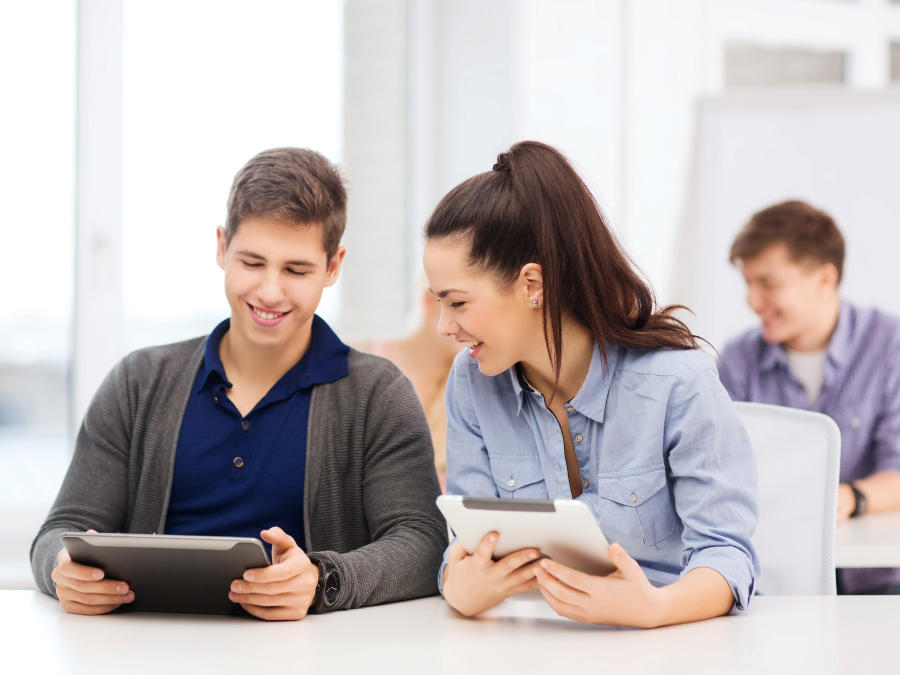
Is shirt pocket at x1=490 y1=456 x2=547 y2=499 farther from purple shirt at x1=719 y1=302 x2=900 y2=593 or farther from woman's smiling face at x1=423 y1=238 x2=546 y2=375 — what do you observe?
purple shirt at x1=719 y1=302 x2=900 y2=593

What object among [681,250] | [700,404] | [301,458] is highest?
[681,250]

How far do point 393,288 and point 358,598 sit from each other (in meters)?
2.75

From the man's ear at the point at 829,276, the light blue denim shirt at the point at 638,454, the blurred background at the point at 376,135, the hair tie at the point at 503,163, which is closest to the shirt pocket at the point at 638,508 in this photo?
the light blue denim shirt at the point at 638,454

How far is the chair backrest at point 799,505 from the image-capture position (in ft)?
5.32

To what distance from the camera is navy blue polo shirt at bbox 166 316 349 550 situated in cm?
158

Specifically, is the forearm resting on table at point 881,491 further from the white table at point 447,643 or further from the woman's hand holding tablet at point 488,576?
the woman's hand holding tablet at point 488,576

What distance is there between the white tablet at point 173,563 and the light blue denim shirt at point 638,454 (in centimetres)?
33

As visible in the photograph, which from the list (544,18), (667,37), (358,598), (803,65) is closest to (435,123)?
(544,18)

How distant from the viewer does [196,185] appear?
347cm

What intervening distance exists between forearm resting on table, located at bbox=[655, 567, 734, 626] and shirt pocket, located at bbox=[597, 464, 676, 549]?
15cm

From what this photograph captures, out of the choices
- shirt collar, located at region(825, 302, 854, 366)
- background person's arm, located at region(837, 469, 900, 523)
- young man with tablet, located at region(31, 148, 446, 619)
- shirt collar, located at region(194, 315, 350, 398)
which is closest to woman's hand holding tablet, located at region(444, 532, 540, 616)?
young man with tablet, located at region(31, 148, 446, 619)

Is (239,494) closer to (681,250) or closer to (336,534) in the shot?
(336,534)

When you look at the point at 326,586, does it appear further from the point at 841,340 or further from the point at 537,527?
the point at 841,340

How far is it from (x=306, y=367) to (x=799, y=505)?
2.86 ft
